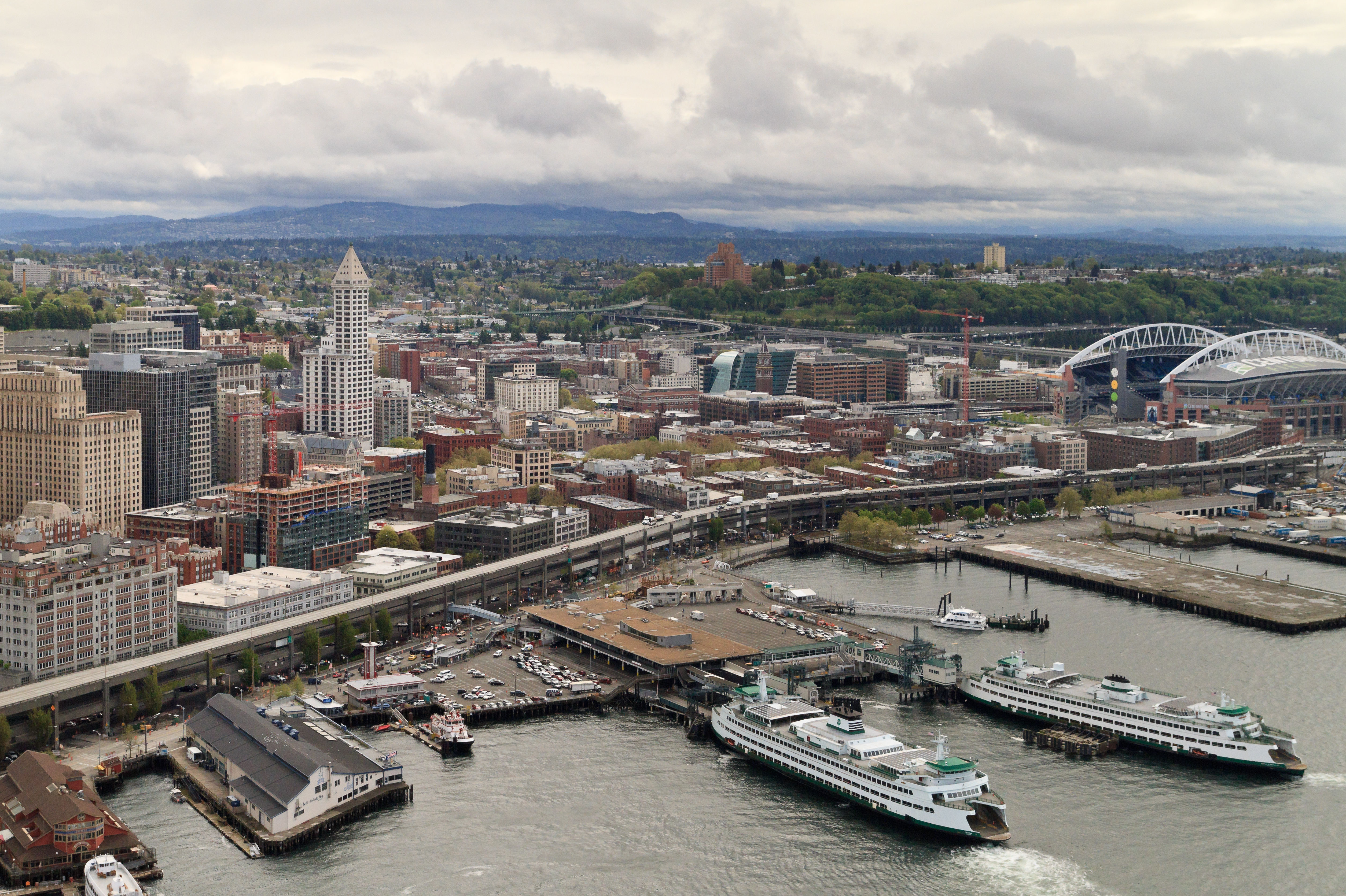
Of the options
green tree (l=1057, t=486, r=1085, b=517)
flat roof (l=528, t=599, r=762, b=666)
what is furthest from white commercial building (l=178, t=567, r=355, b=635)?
green tree (l=1057, t=486, r=1085, b=517)

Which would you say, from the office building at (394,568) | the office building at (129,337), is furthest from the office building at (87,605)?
the office building at (129,337)

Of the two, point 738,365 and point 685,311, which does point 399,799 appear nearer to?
point 738,365

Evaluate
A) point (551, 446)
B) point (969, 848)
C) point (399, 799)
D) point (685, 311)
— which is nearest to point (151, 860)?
point (399, 799)

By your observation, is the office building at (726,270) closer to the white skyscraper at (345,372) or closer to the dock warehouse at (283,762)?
the white skyscraper at (345,372)

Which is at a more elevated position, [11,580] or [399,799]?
[11,580]

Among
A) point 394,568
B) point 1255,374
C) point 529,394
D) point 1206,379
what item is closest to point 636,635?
point 394,568

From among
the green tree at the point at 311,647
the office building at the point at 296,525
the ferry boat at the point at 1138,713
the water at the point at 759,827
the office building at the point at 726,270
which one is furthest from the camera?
the office building at the point at 726,270

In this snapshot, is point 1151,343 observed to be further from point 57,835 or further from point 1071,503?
point 57,835
